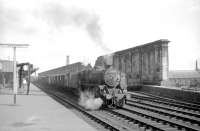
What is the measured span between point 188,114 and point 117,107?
14.3 ft

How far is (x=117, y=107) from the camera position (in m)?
15.6

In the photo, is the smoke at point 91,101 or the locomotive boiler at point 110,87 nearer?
the locomotive boiler at point 110,87

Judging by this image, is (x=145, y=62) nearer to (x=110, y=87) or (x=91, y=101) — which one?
(x=91, y=101)

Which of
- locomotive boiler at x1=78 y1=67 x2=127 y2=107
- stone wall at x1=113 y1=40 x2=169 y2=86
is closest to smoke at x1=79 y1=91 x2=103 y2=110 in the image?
locomotive boiler at x1=78 y1=67 x2=127 y2=107

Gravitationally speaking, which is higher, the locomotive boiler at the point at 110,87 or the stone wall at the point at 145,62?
the stone wall at the point at 145,62

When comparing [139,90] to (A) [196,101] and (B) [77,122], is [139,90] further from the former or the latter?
(B) [77,122]

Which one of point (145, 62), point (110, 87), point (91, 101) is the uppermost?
point (145, 62)

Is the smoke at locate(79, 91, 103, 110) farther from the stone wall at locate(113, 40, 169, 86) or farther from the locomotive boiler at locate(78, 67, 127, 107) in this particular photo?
the stone wall at locate(113, 40, 169, 86)

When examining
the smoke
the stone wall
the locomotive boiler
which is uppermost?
the stone wall

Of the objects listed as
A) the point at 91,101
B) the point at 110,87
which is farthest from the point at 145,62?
the point at 110,87

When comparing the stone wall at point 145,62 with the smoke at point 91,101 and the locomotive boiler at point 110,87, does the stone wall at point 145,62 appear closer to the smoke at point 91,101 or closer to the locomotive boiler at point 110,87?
the smoke at point 91,101

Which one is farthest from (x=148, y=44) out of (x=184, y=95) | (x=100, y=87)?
(x=100, y=87)

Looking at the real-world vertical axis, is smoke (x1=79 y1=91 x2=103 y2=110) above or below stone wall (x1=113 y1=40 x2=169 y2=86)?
below

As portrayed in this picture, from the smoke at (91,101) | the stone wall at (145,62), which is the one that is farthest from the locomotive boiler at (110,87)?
the stone wall at (145,62)
